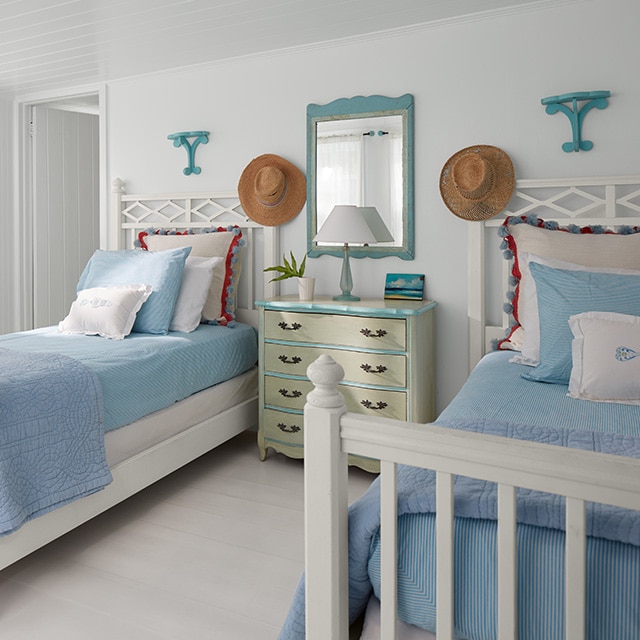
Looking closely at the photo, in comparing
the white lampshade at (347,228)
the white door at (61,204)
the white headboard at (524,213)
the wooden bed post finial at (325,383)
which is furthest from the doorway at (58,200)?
the wooden bed post finial at (325,383)

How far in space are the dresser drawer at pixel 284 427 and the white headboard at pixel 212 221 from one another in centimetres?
71

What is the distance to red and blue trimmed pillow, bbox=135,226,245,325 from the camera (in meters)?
3.35

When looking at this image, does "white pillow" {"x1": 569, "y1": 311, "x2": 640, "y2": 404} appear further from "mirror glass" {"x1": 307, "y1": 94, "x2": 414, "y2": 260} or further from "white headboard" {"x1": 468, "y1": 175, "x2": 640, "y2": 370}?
"mirror glass" {"x1": 307, "y1": 94, "x2": 414, "y2": 260}

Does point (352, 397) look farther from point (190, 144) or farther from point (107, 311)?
point (190, 144)

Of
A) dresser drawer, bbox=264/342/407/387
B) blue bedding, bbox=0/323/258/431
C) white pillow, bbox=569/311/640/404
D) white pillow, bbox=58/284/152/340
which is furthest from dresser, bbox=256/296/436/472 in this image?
white pillow, bbox=569/311/640/404

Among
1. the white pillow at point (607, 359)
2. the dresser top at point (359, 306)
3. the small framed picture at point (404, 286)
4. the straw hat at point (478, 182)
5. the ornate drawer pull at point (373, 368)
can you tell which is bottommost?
the ornate drawer pull at point (373, 368)

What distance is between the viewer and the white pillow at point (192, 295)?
3.13m

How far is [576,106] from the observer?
271 centimetres

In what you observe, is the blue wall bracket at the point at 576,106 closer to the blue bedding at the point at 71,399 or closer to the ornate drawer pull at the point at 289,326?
the ornate drawer pull at the point at 289,326

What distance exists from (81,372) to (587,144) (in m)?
2.39

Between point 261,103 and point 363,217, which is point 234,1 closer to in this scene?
point 261,103

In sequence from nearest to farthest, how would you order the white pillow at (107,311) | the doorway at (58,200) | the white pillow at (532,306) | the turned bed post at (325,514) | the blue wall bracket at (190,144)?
the turned bed post at (325,514) < the white pillow at (532,306) < the white pillow at (107,311) < the blue wall bracket at (190,144) < the doorway at (58,200)

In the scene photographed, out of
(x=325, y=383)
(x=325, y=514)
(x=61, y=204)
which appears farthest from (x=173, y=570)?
(x=61, y=204)

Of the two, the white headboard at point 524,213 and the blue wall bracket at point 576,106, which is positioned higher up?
the blue wall bracket at point 576,106
